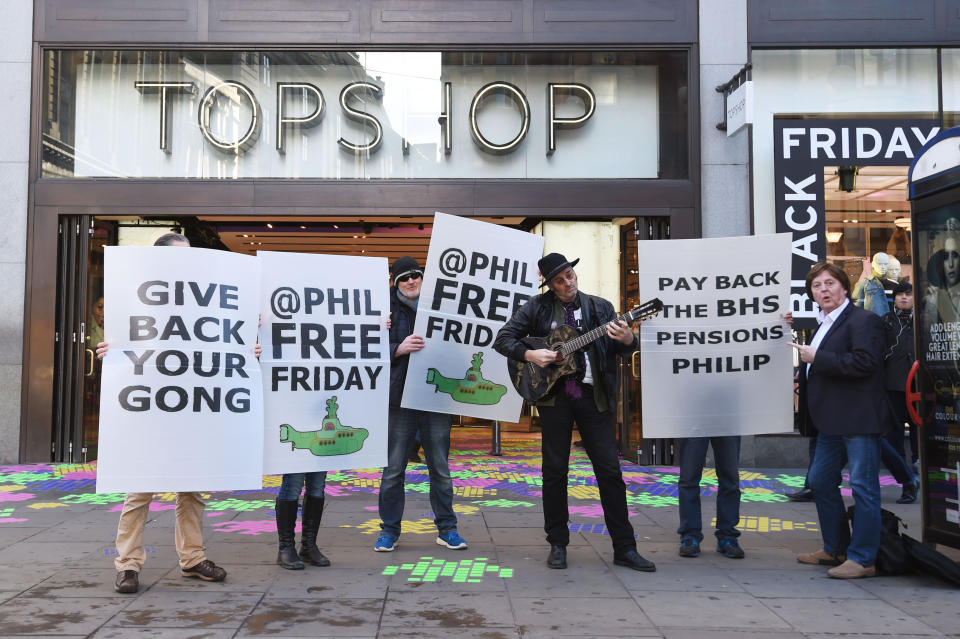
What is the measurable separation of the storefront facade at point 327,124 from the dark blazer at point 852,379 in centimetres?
523

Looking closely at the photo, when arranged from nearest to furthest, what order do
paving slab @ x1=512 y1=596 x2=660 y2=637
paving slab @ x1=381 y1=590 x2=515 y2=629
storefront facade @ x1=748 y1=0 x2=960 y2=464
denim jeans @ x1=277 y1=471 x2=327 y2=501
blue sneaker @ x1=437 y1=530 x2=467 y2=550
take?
1. paving slab @ x1=512 y1=596 x2=660 y2=637
2. paving slab @ x1=381 y1=590 x2=515 y2=629
3. denim jeans @ x1=277 y1=471 x2=327 y2=501
4. blue sneaker @ x1=437 y1=530 x2=467 y2=550
5. storefront facade @ x1=748 y1=0 x2=960 y2=464

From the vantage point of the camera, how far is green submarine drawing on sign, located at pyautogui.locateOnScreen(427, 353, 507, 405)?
6.00 meters

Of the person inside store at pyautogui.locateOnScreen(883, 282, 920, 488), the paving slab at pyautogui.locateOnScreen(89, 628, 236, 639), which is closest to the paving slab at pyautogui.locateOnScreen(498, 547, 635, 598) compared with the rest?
the paving slab at pyautogui.locateOnScreen(89, 628, 236, 639)

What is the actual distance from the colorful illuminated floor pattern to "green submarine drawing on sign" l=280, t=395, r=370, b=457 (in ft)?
3.31

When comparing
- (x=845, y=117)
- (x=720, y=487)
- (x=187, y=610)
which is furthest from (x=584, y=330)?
(x=845, y=117)

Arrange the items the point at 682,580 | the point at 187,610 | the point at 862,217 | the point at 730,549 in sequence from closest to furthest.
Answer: the point at 187,610
the point at 682,580
the point at 730,549
the point at 862,217

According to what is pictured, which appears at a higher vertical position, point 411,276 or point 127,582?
point 411,276

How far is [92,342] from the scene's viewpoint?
10.4 m

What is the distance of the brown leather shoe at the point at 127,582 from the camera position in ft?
15.1

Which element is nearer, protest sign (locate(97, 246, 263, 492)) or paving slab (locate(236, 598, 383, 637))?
paving slab (locate(236, 598, 383, 637))

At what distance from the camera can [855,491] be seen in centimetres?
520

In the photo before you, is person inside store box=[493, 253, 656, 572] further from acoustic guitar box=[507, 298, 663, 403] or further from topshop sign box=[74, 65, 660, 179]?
topshop sign box=[74, 65, 660, 179]

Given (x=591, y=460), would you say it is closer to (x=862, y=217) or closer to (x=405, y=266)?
(x=405, y=266)

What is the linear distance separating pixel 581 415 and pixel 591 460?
303mm
